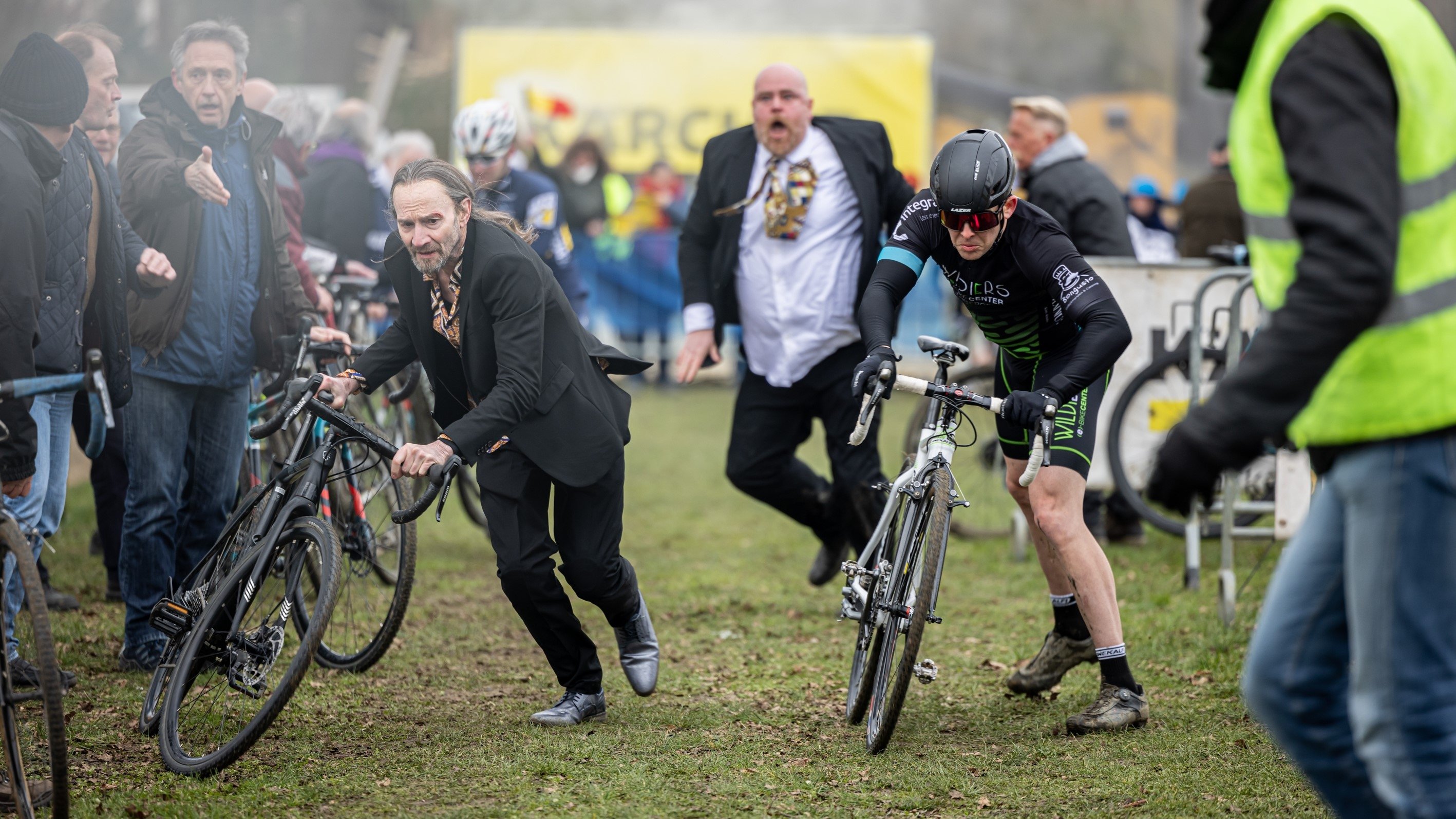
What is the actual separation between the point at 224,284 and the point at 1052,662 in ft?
10.6

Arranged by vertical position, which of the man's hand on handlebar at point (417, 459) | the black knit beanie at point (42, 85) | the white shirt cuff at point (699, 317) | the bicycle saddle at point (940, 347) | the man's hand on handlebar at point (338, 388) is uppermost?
the black knit beanie at point (42, 85)

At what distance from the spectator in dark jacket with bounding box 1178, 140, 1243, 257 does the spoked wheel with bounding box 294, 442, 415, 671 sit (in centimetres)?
536

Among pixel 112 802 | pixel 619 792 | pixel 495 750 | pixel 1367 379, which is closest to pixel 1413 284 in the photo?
→ pixel 1367 379

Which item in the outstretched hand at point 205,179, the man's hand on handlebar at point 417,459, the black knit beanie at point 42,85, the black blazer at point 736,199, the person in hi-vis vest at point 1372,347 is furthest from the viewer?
the black blazer at point 736,199

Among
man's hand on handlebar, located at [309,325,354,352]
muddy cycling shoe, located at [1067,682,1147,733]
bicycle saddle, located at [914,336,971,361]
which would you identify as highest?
bicycle saddle, located at [914,336,971,361]

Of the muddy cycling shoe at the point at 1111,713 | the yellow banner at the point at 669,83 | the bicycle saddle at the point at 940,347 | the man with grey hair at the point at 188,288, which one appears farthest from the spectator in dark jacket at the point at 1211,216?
the yellow banner at the point at 669,83

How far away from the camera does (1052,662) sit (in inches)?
193

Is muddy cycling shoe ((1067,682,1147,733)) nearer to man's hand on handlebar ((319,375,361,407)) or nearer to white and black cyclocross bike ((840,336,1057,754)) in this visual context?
white and black cyclocross bike ((840,336,1057,754))

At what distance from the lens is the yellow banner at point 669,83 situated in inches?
671

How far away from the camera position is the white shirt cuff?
6.00 metres

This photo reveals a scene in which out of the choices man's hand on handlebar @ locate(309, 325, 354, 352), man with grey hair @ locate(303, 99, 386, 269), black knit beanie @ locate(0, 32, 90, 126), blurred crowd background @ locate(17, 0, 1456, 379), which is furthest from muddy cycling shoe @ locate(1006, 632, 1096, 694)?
man with grey hair @ locate(303, 99, 386, 269)

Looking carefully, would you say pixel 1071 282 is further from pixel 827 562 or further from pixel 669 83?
pixel 669 83

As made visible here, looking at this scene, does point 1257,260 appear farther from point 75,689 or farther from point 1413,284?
point 75,689

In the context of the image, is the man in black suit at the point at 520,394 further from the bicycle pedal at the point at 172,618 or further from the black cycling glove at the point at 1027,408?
the black cycling glove at the point at 1027,408
